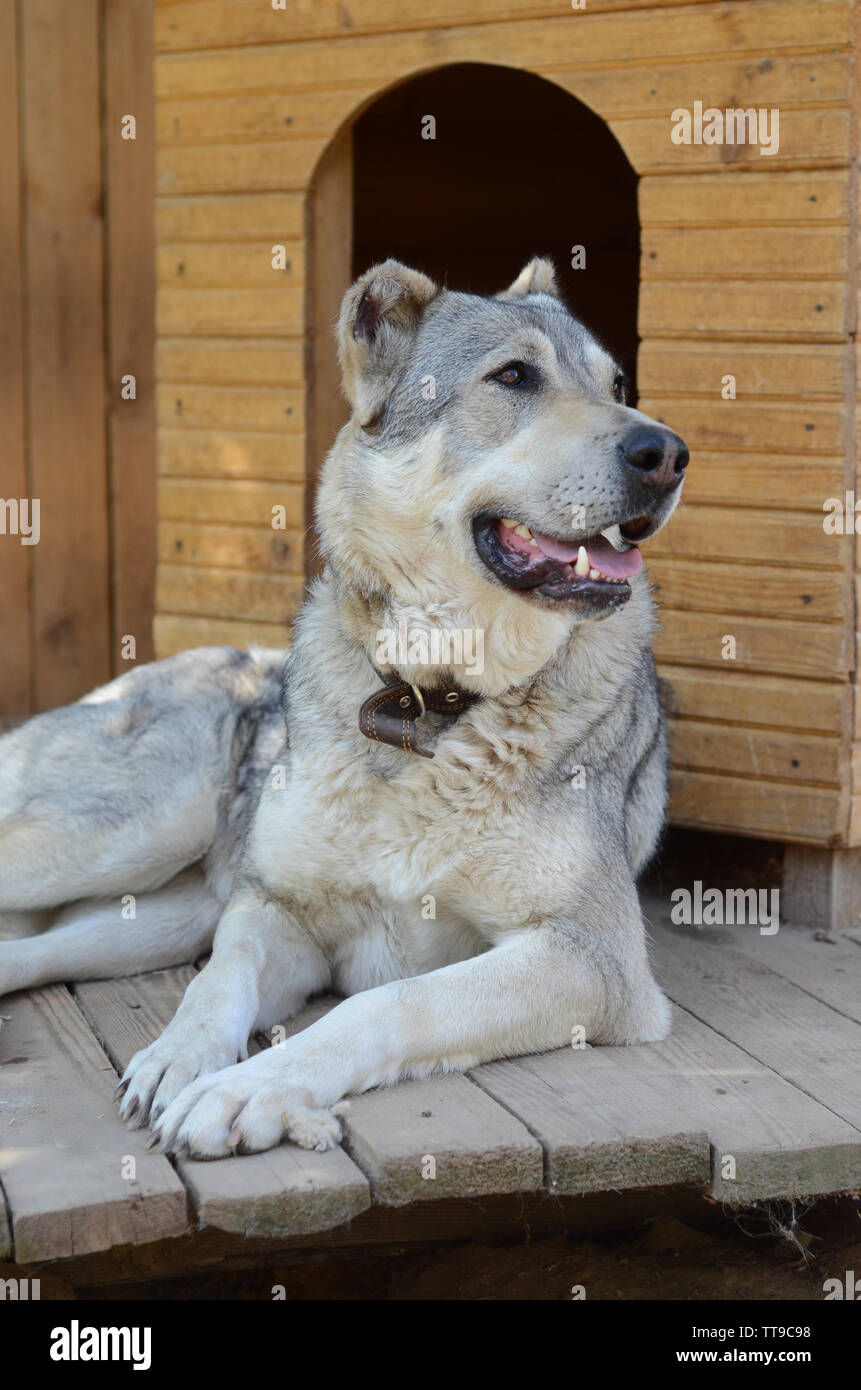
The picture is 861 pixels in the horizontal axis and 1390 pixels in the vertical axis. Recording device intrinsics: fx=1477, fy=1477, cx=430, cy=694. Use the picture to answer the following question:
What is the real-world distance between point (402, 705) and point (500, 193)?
4.45 metres

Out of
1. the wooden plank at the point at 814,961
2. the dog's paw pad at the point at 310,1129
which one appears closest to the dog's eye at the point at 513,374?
the dog's paw pad at the point at 310,1129

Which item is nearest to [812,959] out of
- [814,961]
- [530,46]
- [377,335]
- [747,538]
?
[814,961]

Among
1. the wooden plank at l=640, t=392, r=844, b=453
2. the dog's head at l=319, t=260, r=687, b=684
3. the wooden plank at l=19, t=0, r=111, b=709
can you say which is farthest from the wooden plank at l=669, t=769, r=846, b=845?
the wooden plank at l=19, t=0, r=111, b=709

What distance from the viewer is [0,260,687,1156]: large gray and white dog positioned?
2.90 meters

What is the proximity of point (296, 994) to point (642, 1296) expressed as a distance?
3.22 feet

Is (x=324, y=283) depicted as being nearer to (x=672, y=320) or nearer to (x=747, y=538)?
(x=672, y=320)

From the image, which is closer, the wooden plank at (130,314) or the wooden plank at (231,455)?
the wooden plank at (231,455)

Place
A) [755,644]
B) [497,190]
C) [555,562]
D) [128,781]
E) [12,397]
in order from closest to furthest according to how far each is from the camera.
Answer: [555,562], [128,781], [755,644], [12,397], [497,190]

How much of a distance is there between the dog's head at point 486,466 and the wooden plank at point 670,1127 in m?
0.89

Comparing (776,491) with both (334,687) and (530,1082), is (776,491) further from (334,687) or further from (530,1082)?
(530,1082)

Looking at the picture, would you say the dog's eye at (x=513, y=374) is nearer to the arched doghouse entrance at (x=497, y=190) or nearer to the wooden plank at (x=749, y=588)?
the wooden plank at (x=749, y=588)

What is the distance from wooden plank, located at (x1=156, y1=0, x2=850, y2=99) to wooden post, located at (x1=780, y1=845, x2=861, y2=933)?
2.00 m

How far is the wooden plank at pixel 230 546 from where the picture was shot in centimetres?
473

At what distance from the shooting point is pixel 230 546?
488 cm
